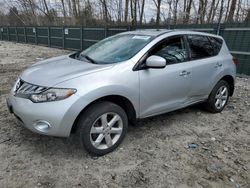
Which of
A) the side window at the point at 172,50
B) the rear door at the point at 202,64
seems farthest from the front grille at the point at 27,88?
the rear door at the point at 202,64

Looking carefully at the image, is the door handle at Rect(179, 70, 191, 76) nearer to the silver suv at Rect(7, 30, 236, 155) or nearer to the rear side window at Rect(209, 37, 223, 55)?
the silver suv at Rect(7, 30, 236, 155)

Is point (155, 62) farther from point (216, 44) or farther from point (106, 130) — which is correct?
point (216, 44)

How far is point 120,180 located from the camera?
2408 mm

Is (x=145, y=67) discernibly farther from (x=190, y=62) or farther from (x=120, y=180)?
(x=120, y=180)

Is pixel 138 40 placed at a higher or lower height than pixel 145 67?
higher

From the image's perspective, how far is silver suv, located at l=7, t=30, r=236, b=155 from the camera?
2416 mm

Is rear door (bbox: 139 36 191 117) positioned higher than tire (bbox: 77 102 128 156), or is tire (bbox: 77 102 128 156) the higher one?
rear door (bbox: 139 36 191 117)

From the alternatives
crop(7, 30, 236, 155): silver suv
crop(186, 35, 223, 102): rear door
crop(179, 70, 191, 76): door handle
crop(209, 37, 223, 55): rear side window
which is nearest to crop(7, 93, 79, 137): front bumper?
crop(7, 30, 236, 155): silver suv

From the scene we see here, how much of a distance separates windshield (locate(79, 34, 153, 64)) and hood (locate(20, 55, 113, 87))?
26 cm

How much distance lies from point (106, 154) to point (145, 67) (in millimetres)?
1219

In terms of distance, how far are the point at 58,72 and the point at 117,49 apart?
3.20ft

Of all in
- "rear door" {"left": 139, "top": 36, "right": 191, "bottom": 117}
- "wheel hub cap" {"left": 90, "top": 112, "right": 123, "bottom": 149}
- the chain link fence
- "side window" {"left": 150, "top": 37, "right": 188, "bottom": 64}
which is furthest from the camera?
the chain link fence

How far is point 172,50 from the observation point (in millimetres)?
3340

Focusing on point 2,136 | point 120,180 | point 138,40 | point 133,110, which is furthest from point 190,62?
point 2,136
